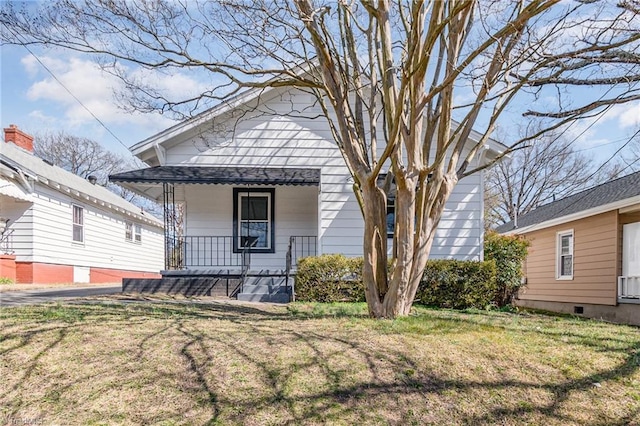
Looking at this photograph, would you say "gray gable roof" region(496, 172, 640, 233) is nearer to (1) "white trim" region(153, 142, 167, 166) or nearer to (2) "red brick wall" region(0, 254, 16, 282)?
(1) "white trim" region(153, 142, 167, 166)

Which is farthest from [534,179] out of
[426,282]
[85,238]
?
[85,238]

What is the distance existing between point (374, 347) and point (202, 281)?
20.3ft

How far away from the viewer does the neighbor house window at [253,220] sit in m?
11.3

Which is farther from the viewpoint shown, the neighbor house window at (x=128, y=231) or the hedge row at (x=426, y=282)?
the neighbor house window at (x=128, y=231)

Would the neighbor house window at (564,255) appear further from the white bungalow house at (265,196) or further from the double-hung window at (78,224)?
the double-hung window at (78,224)

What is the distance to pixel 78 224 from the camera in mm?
15414

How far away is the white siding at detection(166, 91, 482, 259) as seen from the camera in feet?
35.7

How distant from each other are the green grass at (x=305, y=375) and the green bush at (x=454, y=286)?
4.17 meters

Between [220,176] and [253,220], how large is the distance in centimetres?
185

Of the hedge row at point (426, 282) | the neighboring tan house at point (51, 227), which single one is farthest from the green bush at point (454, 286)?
the neighboring tan house at point (51, 227)

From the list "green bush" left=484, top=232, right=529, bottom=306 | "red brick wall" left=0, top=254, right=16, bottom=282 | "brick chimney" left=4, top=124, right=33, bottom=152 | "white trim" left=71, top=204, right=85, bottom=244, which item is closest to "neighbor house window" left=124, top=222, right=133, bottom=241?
"white trim" left=71, top=204, right=85, bottom=244

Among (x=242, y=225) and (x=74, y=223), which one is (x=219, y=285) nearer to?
(x=242, y=225)

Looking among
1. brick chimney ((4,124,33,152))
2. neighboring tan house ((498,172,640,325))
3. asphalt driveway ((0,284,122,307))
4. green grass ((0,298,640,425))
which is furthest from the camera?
brick chimney ((4,124,33,152))

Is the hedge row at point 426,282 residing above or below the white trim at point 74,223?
below
